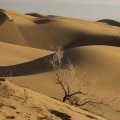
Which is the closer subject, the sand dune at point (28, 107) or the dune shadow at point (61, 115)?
the sand dune at point (28, 107)

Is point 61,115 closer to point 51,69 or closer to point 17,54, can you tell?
point 51,69

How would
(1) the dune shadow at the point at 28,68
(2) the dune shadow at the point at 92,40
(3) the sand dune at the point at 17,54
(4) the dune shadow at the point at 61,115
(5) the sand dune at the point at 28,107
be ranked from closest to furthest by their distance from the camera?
(5) the sand dune at the point at 28,107
(4) the dune shadow at the point at 61,115
(1) the dune shadow at the point at 28,68
(3) the sand dune at the point at 17,54
(2) the dune shadow at the point at 92,40

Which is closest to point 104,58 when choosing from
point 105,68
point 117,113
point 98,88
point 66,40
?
point 105,68

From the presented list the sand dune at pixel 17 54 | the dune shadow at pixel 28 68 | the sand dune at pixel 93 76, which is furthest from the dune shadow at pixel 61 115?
the sand dune at pixel 17 54

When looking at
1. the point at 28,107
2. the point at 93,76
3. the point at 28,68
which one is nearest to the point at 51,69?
the point at 93,76

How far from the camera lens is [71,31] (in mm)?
52844

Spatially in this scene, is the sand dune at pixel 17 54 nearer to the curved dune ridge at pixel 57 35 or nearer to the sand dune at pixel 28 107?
the curved dune ridge at pixel 57 35

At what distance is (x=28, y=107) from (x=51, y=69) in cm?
1419

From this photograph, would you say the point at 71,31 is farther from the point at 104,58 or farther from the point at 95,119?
the point at 95,119

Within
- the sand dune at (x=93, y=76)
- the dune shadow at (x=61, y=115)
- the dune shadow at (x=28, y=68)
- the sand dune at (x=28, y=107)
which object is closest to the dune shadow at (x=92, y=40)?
the sand dune at (x=93, y=76)

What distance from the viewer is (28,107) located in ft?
26.3

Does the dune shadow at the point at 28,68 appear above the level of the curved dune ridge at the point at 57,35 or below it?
below

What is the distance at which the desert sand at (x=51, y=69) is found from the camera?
28.5ft

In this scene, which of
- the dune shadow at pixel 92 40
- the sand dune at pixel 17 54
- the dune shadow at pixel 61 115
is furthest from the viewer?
the dune shadow at pixel 92 40
